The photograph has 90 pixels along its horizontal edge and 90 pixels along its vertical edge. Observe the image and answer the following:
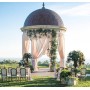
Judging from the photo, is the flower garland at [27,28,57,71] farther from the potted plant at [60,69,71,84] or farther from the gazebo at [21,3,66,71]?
the potted plant at [60,69,71,84]

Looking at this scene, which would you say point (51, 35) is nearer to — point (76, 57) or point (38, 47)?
point (38, 47)

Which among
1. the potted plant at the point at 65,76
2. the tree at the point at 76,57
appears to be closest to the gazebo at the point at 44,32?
the tree at the point at 76,57

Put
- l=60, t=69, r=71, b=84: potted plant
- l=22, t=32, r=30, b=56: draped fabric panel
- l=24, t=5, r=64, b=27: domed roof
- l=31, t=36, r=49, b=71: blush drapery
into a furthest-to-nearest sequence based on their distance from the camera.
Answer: l=22, t=32, r=30, b=56: draped fabric panel
l=31, t=36, r=49, b=71: blush drapery
l=24, t=5, r=64, b=27: domed roof
l=60, t=69, r=71, b=84: potted plant

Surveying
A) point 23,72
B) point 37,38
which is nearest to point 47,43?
point 37,38

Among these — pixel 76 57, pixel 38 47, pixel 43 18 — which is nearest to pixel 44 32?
pixel 43 18

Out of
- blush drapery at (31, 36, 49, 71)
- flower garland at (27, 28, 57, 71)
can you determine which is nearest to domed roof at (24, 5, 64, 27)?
flower garland at (27, 28, 57, 71)

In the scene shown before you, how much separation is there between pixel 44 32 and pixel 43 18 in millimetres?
812

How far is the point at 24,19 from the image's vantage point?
17.1 meters

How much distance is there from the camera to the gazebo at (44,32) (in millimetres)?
16828

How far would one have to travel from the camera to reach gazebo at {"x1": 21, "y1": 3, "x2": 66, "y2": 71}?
1683 cm

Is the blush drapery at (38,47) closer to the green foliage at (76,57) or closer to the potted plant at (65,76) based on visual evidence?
the green foliage at (76,57)

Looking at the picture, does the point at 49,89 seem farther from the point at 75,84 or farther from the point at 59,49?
the point at 59,49

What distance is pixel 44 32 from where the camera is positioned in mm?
16703

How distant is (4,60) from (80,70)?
380 inches
